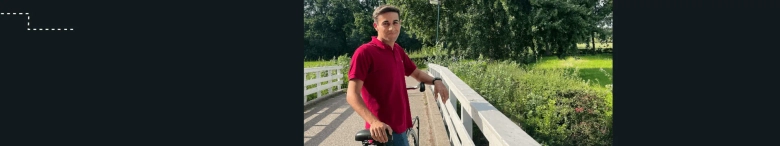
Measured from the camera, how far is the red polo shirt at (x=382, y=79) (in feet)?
6.61

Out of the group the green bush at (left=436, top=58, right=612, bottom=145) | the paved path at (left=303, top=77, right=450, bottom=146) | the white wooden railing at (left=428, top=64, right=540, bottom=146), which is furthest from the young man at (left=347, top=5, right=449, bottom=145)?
the green bush at (left=436, top=58, right=612, bottom=145)

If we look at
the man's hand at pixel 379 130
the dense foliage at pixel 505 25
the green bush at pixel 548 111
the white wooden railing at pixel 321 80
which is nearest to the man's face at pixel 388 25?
the man's hand at pixel 379 130

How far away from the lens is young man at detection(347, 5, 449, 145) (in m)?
2.00

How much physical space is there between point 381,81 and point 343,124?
18.7 ft

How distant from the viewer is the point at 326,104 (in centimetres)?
1064

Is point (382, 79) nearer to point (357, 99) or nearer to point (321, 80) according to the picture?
point (357, 99)

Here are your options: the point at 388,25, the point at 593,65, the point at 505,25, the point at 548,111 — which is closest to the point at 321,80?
the point at 548,111

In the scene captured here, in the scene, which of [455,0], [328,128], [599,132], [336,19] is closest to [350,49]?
[336,19]

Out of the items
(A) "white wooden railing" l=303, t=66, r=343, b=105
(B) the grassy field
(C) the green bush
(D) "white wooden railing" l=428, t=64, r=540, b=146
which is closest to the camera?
(D) "white wooden railing" l=428, t=64, r=540, b=146

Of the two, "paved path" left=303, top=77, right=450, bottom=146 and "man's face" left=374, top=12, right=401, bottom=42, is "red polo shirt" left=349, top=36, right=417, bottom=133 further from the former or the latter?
"paved path" left=303, top=77, right=450, bottom=146

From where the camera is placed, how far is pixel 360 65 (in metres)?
2.01

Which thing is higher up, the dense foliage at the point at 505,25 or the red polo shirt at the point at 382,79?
the dense foliage at the point at 505,25

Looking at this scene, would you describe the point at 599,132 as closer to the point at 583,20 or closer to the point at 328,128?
the point at 328,128

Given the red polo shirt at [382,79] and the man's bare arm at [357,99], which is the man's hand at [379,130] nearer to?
the man's bare arm at [357,99]
